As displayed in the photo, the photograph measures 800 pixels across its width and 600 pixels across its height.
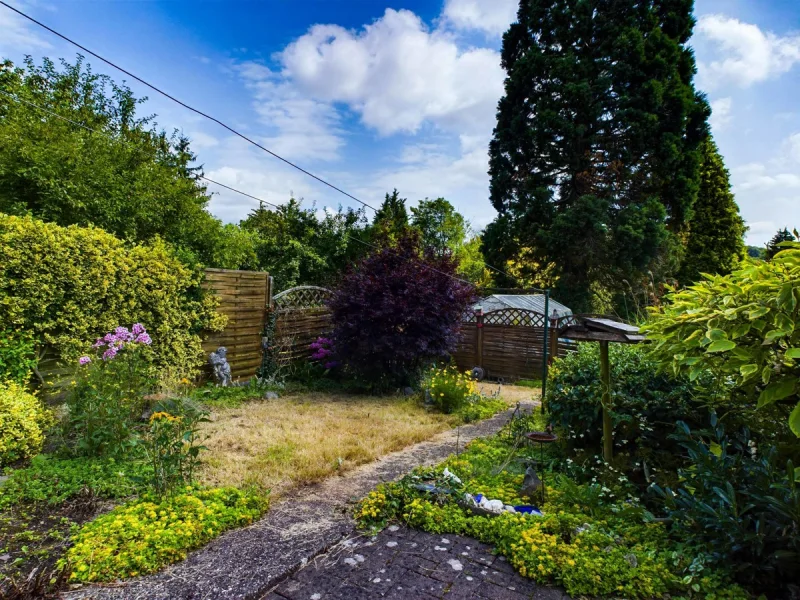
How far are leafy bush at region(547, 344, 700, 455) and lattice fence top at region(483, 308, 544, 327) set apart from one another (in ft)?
14.8

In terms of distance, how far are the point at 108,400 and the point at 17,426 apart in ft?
2.10

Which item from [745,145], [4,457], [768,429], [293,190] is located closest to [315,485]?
[4,457]

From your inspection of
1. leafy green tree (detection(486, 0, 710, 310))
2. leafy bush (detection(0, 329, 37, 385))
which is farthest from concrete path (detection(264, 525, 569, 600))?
leafy green tree (detection(486, 0, 710, 310))

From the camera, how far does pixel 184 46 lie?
441cm

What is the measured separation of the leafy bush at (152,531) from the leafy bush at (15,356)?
242 cm

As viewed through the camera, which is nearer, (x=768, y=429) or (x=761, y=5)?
(x=768, y=429)

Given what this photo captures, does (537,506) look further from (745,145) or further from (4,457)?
(745,145)

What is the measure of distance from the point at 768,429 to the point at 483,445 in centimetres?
233

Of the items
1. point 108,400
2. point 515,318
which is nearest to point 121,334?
point 108,400

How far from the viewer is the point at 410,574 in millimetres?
2133

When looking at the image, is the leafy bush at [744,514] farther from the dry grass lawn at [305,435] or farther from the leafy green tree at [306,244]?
the leafy green tree at [306,244]

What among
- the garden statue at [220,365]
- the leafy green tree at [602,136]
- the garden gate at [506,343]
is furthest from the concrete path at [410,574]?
the leafy green tree at [602,136]

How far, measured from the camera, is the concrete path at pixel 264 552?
1.96 m

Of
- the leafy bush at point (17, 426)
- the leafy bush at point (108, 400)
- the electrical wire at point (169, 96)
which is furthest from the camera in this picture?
the leafy bush at point (108, 400)
